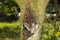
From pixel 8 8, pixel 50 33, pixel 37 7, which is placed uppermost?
pixel 37 7

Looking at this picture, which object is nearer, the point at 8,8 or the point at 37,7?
the point at 37,7

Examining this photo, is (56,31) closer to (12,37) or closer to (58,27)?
(58,27)

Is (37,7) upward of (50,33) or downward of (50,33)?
upward

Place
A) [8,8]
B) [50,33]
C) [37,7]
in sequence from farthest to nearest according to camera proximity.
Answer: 1. [8,8]
2. [50,33]
3. [37,7]

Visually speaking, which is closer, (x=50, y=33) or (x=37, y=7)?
(x=37, y=7)

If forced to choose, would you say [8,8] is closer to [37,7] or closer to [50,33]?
[50,33]

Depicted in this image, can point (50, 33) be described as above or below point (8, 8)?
below

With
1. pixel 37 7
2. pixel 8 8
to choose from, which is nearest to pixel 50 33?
pixel 8 8

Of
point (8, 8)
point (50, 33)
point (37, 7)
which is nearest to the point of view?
point (37, 7)

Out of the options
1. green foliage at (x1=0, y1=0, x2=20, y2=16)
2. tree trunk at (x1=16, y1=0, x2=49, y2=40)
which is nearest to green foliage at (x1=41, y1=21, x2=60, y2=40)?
green foliage at (x1=0, y1=0, x2=20, y2=16)

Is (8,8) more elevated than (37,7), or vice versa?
(37,7)

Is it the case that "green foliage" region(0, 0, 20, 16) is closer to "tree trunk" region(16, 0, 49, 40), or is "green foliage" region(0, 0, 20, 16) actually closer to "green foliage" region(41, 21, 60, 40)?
"green foliage" region(41, 21, 60, 40)

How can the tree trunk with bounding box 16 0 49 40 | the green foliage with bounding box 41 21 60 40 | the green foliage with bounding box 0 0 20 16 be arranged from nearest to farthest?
the tree trunk with bounding box 16 0 49 40 → the green foliage with bounding box 41 21 60 40 → the green foliage with bounding box 0 0 20 16

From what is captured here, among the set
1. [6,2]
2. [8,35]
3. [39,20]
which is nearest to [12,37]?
[8,35]
